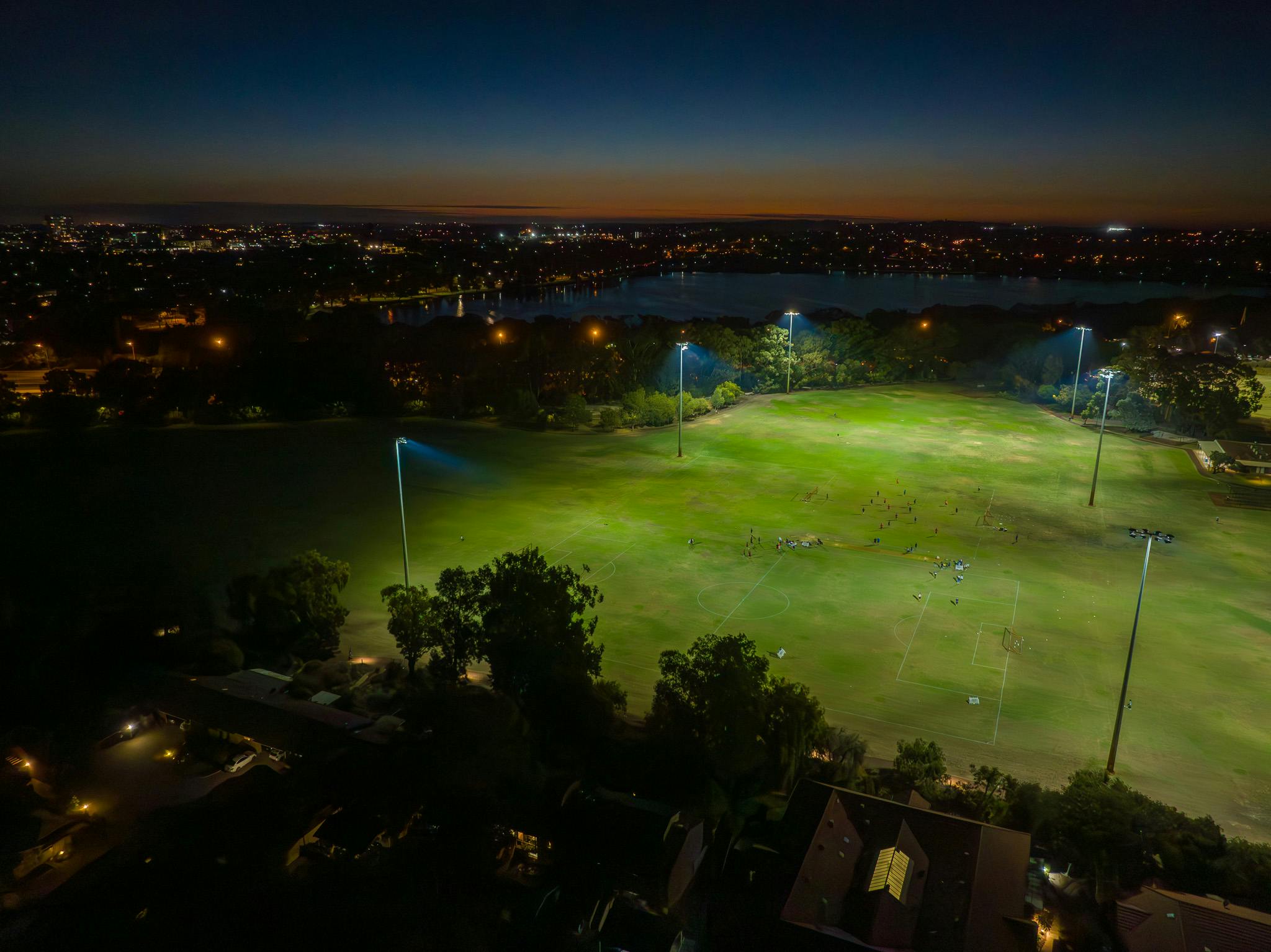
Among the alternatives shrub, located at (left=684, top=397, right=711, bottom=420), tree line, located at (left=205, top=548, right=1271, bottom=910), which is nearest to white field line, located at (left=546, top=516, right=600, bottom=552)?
tree line, located at (left=205, top=548, right=1271, bottom=910)

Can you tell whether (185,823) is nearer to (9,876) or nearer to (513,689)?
(9,876)

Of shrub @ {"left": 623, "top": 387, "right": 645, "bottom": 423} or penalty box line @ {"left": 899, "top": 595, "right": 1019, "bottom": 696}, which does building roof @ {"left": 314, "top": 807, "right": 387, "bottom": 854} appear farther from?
shrub @ {"left": 623, "top": 387, "right": 645, "bottom": 423}

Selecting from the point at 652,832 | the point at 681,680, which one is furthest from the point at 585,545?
the point at 652,832

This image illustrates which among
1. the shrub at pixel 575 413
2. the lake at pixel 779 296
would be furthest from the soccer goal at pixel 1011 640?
the lake at pixel 779 296

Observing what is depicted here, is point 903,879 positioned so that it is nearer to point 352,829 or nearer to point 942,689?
point 942,689

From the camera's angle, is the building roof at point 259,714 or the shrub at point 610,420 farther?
the shrub at point 610,420

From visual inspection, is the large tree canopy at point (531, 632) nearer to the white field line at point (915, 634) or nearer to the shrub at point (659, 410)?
the white field line at point (915, 634)
